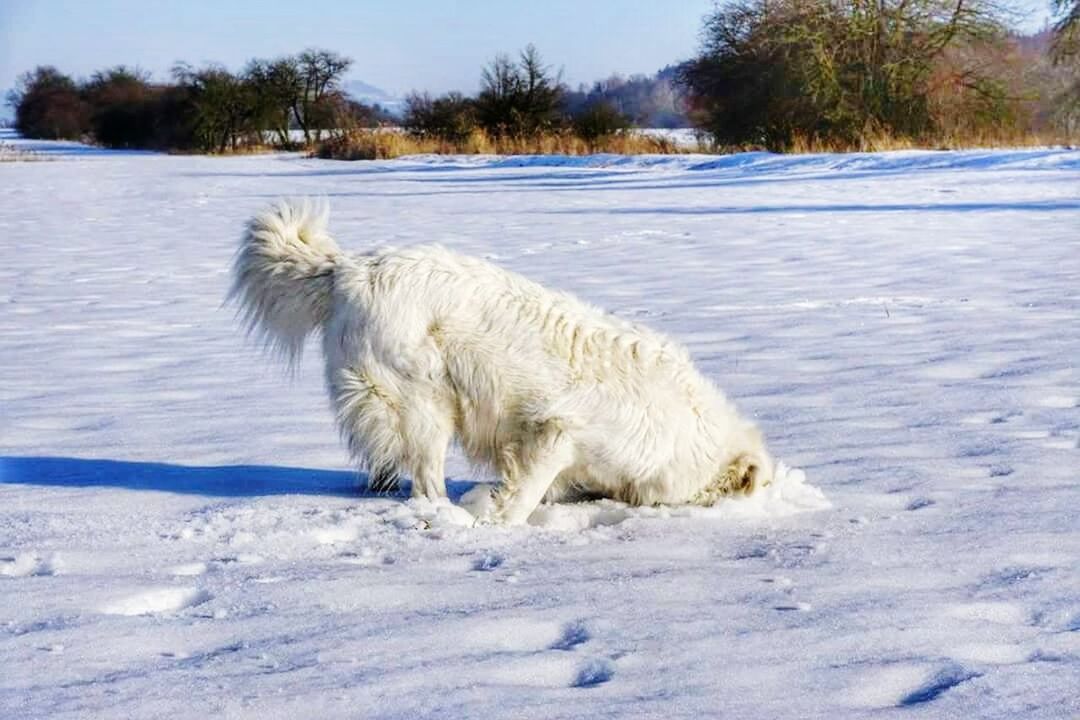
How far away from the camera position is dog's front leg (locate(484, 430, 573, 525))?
4.70m

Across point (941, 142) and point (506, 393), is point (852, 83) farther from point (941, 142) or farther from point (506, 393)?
point (506, 393)

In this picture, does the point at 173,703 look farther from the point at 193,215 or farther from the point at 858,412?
the point at 193,215

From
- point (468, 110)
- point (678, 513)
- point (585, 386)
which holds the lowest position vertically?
point (678, 513)

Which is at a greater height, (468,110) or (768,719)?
(468,110)

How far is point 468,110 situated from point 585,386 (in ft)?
150

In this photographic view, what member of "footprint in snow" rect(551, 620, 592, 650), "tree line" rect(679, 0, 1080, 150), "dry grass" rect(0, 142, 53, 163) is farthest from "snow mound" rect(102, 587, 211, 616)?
"dry grass" rect(0, 142, 53, 163)

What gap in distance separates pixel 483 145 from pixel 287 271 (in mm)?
40039

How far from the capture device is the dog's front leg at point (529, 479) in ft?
15.4

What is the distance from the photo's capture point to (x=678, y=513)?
4809mm

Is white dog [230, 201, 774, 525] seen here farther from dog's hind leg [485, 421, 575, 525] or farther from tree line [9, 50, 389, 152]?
tree line [9, 50, 389, 152]

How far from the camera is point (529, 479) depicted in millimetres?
4707

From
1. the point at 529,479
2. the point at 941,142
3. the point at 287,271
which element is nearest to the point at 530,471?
the point at 529,479

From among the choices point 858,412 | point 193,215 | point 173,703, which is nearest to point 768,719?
point 173,703

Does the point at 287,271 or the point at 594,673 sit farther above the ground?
the point at 287,271
